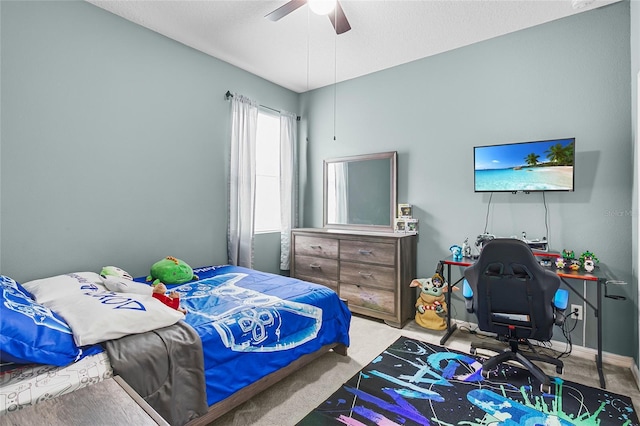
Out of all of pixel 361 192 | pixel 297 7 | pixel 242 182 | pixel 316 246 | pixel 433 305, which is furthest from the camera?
pixel 361 192

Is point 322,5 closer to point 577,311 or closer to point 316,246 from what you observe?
point 316,246

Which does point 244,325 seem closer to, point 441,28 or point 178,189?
point 178,189

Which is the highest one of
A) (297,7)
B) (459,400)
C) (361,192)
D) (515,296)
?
(297,7)

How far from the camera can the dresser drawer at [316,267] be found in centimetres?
371

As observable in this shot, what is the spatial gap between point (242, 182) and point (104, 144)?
4.51 feet

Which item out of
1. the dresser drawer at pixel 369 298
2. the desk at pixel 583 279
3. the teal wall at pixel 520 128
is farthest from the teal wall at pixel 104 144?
the desk at pixel 583 279

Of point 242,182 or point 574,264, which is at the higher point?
point 242,182

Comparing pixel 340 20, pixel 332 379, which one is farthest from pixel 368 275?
pixel 340 20

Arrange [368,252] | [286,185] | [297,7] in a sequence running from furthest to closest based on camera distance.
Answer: [286,185]
[368,252]
[297,7]

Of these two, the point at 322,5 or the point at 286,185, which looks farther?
the point at 286,185

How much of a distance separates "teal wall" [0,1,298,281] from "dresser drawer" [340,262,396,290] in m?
1.41

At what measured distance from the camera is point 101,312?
1.54 metres

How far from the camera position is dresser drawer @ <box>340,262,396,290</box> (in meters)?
3.31

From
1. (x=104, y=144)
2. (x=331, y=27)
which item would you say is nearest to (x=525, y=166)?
(x=331, y=27)
